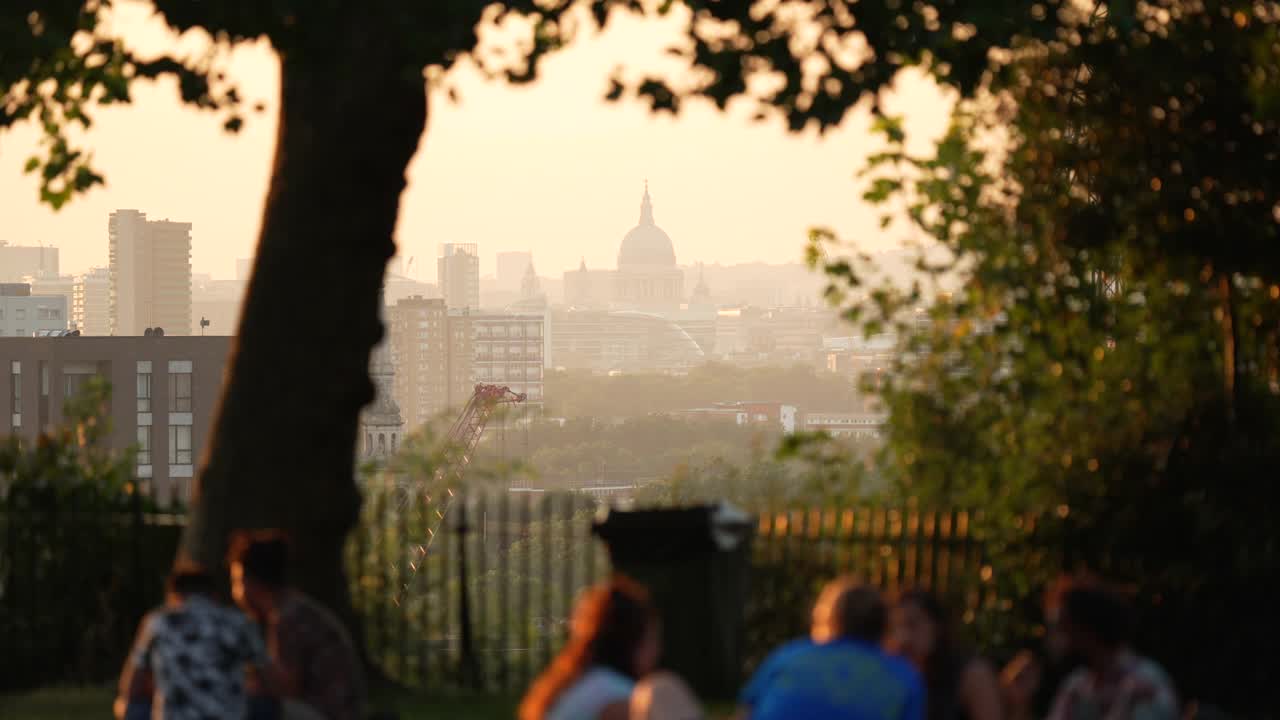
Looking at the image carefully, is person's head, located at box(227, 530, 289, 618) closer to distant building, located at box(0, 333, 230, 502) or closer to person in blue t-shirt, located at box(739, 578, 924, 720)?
person in blue t-shirt, located at box(739, 578, 924, 720)

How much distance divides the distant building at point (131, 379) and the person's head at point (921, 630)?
4066 inches

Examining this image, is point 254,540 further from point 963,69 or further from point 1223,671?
point 963,69

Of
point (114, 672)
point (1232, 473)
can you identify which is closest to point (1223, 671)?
point (1232, 473)

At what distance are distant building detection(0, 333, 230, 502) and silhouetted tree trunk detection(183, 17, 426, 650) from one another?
97646 millimetres

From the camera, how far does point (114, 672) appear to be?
13.5 metres

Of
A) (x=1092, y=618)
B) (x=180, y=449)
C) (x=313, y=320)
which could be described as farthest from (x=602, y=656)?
(x=180, y=449)

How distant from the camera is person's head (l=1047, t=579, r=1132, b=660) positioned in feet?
22.1

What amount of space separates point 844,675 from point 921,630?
76cm

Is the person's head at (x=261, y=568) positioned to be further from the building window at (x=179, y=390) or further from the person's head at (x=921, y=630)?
the building window at (x=179, y=390)

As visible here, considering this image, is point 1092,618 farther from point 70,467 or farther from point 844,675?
point 70,467

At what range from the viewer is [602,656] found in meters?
6.11

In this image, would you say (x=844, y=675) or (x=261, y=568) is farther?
(x=261, y=568)

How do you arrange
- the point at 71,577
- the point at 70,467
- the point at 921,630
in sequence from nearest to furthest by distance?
1. the point at 921,630
2. the point at 71,577
3. the point at 70,467

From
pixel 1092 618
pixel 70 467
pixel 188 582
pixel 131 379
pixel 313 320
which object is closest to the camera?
pixel 1092 618
